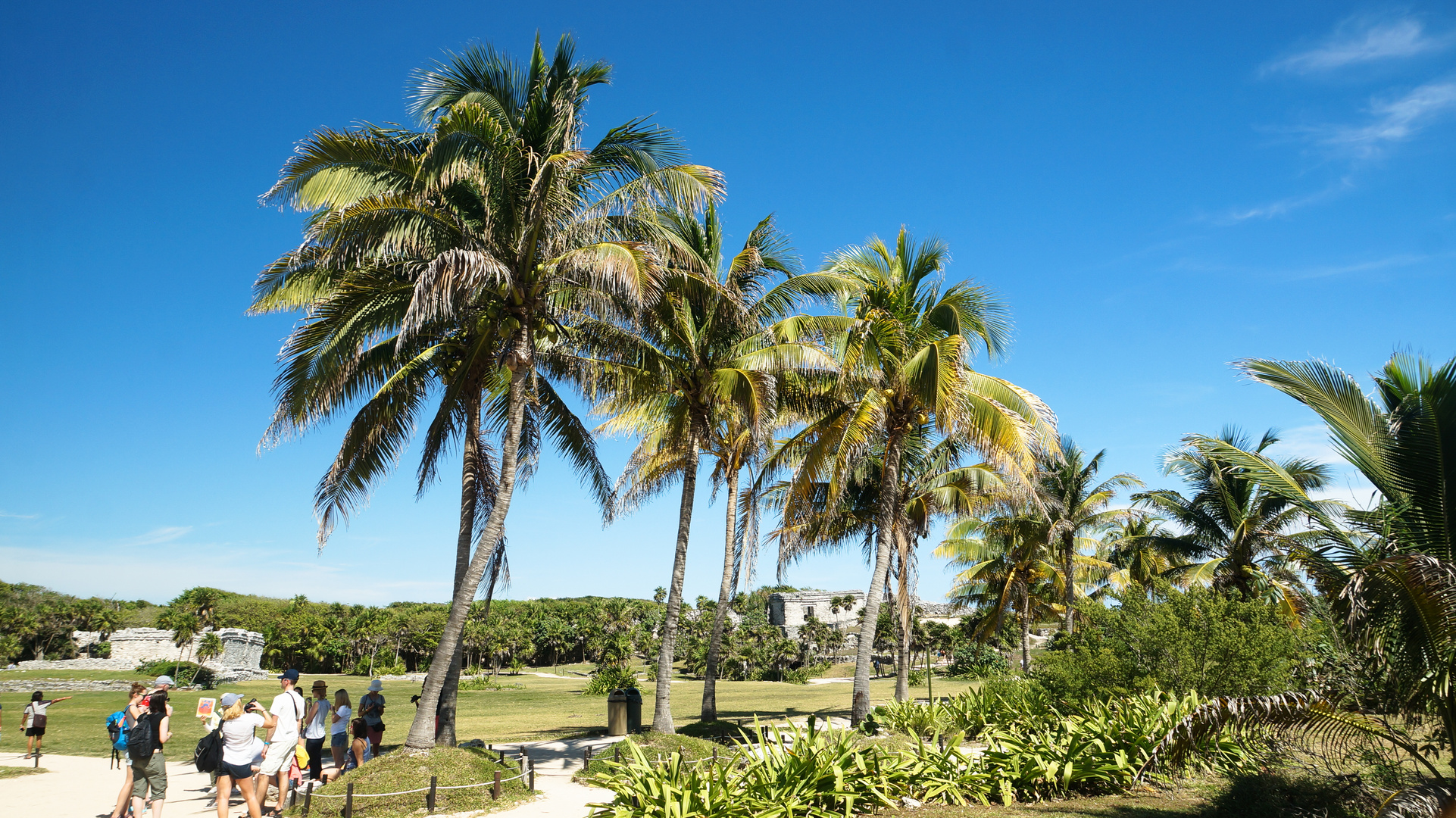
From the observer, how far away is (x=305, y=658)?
55.9 m

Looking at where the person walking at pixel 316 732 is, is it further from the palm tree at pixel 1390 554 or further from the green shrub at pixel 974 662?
the green shrub at pixel 974 662

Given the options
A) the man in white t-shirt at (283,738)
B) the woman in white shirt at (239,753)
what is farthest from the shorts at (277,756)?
the woman in white shirt at (239,753)

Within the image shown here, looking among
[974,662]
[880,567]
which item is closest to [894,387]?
[880,567]

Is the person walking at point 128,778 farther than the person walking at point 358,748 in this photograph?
No

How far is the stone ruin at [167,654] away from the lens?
150 ft

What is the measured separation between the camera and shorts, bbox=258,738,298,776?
29.2ft

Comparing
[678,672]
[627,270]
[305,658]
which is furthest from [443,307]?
[305,658]

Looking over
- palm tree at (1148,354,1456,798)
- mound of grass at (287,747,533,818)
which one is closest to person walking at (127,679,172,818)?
mound of grass at (287,747,533,818)

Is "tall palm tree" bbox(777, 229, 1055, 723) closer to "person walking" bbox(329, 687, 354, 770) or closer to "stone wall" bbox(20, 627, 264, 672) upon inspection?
"person walking" bbox(329, 687, 354, 770)

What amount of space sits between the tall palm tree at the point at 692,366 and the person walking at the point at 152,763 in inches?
283

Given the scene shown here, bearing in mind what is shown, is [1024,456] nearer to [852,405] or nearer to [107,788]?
[852,405]

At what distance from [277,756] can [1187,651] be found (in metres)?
12.8

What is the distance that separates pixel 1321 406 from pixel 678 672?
5075 centimetres

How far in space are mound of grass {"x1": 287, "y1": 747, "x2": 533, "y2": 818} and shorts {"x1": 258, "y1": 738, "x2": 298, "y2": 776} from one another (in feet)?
2.21
